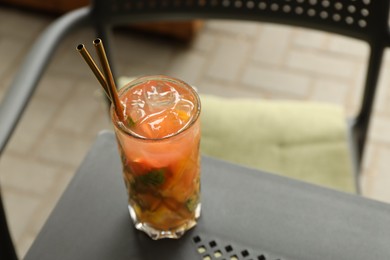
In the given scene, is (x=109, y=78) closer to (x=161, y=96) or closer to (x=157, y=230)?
(x=161, y=96)

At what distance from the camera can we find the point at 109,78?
2.34 ft

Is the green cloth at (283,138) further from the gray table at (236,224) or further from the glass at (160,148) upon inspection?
the glass at (160,148)

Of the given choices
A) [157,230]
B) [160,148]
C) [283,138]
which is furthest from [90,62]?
[283,138]

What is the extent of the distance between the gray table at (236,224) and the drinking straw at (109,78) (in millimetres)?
200

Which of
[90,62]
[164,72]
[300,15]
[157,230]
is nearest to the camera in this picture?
[90,62]

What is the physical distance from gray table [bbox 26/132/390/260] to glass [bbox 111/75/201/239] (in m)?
0.04

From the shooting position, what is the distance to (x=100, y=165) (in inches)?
37.2

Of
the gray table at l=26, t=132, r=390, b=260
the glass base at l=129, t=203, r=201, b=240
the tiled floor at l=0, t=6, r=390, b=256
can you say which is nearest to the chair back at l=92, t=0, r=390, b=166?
the gray table at l=26, t=132, r=390, b=260

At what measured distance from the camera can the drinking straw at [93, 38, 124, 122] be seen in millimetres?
676

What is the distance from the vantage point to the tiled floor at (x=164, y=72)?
6.55ft

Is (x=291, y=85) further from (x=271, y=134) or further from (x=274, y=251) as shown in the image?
(x=274, y=251)

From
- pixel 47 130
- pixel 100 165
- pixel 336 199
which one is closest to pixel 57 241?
pixel 100 165

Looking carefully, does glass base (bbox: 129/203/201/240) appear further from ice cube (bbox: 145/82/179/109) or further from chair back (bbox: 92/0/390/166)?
chair back (bbox: 92/0/390/166)

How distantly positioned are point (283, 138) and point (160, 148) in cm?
57
